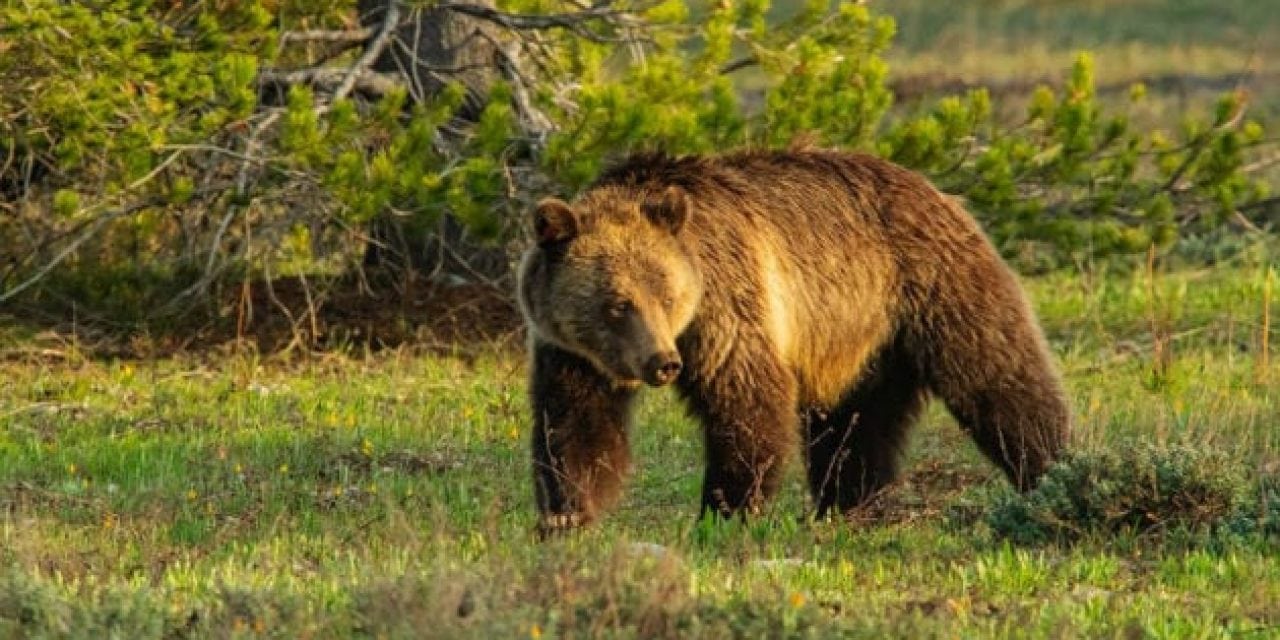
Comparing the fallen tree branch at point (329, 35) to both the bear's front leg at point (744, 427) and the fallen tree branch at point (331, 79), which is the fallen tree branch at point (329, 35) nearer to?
the fallen tree branch at point (331, 79)

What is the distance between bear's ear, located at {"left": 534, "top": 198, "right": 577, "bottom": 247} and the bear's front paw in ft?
3.40

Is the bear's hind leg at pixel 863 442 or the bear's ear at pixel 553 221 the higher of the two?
the bear's ear at pixel 553 221

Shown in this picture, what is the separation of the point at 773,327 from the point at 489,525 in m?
2.08

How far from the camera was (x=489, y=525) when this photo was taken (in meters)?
7.07

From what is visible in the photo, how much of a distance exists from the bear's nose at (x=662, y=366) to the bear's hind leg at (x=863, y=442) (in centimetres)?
168

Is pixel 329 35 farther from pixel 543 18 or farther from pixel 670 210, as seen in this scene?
pixel 670 210

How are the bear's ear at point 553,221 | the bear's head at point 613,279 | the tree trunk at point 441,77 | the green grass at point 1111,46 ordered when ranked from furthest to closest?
the green grass at point 1111,46
the tree trunk at point 441,77
the bear's ear at point 553,221
the bear's head at point 613,279

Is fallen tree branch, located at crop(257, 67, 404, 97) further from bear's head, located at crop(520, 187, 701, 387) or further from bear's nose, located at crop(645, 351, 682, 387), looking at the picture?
bear's nose, located at crop(645, 351, 682, 387)

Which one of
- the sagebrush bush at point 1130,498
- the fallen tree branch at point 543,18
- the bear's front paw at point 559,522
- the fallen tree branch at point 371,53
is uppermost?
the fallen tree branch at point 543,18

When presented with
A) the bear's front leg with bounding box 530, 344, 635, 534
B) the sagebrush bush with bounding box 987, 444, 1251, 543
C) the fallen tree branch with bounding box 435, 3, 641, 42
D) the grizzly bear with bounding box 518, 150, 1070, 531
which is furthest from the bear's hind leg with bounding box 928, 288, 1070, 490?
the fallen tree branch with bounding box 435, 3, 641, 42

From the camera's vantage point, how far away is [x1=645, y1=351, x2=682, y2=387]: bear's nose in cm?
809

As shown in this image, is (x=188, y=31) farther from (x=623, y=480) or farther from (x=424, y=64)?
(x=623, y=480)

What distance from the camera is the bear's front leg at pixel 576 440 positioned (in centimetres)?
851

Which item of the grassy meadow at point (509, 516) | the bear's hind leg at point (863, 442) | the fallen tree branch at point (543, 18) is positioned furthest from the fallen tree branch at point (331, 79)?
the bear's hind leg at point (863, 442)
